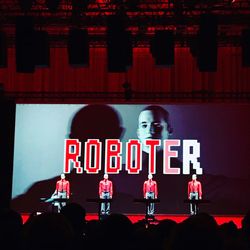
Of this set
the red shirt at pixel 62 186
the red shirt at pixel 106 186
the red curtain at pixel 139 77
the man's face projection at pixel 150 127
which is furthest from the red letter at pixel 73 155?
the red curtain at pixel 139 77

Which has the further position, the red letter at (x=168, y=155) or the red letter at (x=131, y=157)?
the red letter at (x=131, y=157)

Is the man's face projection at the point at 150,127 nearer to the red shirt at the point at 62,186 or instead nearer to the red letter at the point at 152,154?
the red letter at the point at 152,154

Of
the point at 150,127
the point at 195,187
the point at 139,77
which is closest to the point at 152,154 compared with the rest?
the point at 150,127

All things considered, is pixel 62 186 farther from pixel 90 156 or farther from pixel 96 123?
pixel 96 123

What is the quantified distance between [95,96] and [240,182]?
459 centimetres

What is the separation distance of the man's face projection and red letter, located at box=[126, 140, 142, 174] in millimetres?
160

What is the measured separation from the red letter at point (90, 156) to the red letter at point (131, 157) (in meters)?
0.74

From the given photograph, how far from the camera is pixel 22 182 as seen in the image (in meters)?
13.9

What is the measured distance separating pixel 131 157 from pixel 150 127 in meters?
0.93

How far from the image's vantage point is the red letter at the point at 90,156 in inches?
543

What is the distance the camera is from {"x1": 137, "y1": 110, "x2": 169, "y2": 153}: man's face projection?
538 inches

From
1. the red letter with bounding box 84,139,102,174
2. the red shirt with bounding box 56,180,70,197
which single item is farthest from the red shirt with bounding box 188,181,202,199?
the red shirt with bounding box 56,180,70,197

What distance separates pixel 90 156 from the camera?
1380 cm

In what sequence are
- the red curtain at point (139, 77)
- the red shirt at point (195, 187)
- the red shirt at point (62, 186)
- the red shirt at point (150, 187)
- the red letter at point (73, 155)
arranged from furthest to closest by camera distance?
the red curtain at point (139, 77)
the red letter at point (73, 155)
the red shirt at point (62, 186)
the red shirt at point (195, 187)
the red shirt at point (150, 187)
